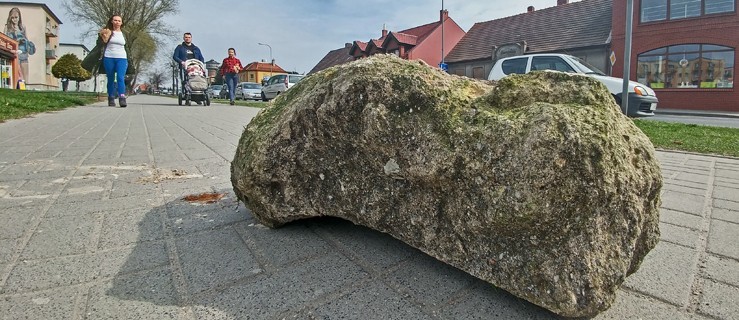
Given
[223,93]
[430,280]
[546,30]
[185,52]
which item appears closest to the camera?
[430,280]

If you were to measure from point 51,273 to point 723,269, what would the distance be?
2.66 metres

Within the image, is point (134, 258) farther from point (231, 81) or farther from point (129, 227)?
point (231, 81)

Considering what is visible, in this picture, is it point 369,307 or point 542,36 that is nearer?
point 369,307

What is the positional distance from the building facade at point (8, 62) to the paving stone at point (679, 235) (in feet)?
121

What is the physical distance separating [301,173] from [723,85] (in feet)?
80.9

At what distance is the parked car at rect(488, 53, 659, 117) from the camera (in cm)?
902

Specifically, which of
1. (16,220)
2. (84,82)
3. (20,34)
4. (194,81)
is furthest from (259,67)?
(16,220)

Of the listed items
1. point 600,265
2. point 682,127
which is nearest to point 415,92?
point 600,265

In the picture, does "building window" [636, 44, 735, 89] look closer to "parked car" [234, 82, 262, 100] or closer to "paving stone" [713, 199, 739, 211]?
"paving stone" [713, 199, 739, 211]

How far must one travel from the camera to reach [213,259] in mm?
1687

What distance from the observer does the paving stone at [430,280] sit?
1423 mm

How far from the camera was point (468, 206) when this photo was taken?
4.41 feet

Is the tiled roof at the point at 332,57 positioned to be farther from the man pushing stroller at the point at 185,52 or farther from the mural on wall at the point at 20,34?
the man pushing stroller at the point at 185,52

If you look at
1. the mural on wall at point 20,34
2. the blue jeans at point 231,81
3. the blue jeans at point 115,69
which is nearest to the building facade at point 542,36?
the blue jeans at point 231,81
